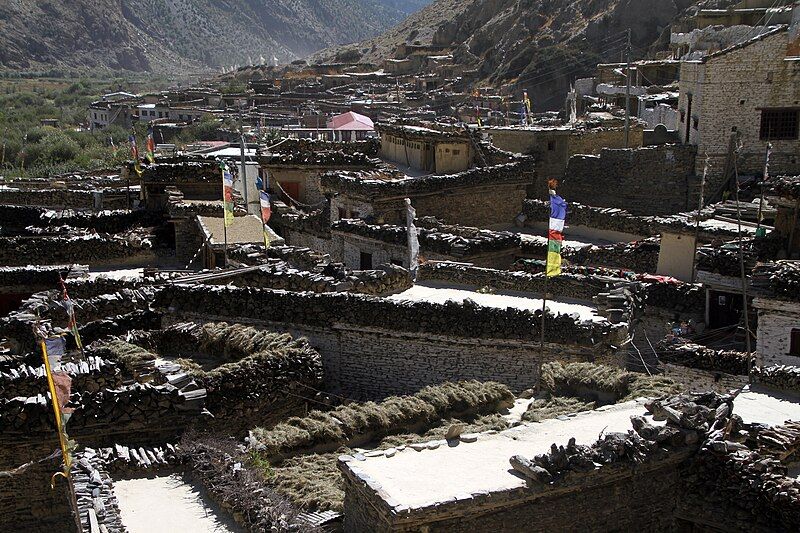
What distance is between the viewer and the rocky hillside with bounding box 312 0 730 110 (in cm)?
7200

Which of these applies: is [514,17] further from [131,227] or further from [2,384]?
[2,384]

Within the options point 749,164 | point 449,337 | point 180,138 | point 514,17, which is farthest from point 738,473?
point 514,17

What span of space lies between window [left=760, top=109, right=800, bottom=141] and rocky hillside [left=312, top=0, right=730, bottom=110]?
20.8 m

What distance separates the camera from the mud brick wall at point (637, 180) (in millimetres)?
30922

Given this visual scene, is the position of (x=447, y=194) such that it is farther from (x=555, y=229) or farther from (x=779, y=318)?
(x=555, y=229)

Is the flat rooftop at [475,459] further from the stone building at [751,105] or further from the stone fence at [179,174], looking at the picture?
the stone fence at [179,174]

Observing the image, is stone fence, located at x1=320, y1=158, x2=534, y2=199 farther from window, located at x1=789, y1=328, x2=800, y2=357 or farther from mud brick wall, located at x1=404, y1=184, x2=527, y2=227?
window, located at x1=789, y1=328, x2=800, y2=357

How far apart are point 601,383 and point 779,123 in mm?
18260

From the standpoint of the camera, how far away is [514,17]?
94875 mm

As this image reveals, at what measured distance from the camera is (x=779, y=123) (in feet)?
95.8

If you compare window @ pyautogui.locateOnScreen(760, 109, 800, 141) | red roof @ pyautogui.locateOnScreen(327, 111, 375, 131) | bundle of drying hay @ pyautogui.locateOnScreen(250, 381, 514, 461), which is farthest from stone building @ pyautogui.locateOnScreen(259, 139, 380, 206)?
bundle of drying hay @ pyautogui.locateOnScreen(250, 381, 514, 461)

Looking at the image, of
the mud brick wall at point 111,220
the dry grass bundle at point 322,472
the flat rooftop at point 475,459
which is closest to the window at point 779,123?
the mud brick wall at point 111,220

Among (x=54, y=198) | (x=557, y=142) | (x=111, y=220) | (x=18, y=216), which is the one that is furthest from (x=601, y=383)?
(x=54, y=198)

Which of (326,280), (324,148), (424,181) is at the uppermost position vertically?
(324,148)
